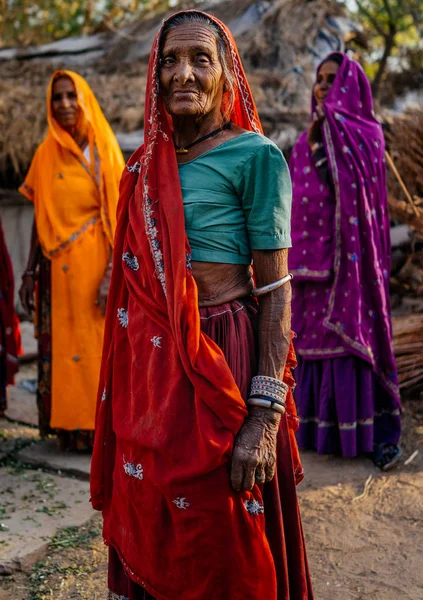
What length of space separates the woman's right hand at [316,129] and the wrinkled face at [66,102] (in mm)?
1593

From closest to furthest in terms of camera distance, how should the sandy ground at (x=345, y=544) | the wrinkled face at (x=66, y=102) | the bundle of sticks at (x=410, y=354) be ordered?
1. the sandy ground at (x=345, y=544)
2. the wrinkled face at (x=66, y=102)
3. the bundle of sticks at (x=410, y=354)

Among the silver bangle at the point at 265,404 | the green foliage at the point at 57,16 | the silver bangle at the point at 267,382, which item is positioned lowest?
the silver bangle at the point at 265,404

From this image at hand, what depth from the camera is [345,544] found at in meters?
3.39

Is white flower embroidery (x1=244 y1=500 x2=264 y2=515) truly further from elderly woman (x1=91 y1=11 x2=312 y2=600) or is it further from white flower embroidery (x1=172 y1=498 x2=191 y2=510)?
white flower embroidery (x1=172 y1=498 x2=191 y2=510)

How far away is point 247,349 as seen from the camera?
2023 mm

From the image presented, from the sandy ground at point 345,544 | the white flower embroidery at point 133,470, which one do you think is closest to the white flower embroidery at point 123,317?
the white flower embroidery at point 133,470

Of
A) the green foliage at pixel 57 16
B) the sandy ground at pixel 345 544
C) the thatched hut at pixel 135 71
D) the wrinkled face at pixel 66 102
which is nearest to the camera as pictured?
the sandy ground at pixel 345 544

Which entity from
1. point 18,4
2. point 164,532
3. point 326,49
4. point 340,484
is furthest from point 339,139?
point 18,4

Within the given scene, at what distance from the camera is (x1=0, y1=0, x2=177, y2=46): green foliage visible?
1700 cm

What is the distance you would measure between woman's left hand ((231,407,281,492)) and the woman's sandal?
→ 2.53 metres

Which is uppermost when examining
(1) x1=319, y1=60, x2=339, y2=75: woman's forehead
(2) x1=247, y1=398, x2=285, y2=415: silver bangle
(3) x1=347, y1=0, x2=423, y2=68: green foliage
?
(3) x1=347, y1=0, x2=423, y2=68: green foliage

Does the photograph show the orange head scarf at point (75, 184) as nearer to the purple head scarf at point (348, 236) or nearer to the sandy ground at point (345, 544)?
the purple head scarf at point (348, 236)

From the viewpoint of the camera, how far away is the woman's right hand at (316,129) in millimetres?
4591

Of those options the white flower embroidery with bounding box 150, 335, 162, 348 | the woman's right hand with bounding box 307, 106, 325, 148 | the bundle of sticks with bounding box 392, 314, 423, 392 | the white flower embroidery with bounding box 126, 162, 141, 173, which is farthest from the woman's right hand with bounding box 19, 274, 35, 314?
the white flower embroidery with bounding box 150, 335, 162, 348
